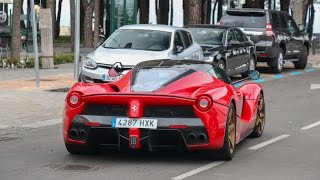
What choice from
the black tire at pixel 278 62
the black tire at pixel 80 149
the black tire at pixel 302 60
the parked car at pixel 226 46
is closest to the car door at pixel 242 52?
the parked car at pixel 226 46

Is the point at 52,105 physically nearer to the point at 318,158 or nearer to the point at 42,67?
the point at 318,158

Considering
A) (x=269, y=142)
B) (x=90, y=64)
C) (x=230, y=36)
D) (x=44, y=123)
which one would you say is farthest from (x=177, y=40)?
(x=269, y=142)

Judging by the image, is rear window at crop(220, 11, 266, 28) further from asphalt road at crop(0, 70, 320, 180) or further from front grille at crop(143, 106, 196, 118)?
front grille at crop(143, 106, 196, 118)

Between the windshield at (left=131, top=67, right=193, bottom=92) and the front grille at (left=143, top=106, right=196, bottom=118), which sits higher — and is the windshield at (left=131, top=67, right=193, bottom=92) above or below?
above

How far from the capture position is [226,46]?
18859mm

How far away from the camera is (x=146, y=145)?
795 centimetres

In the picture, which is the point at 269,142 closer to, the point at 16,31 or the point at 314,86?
the point at 314,86

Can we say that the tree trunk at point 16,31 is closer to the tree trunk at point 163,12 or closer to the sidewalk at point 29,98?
the sidewalk at point 29,98

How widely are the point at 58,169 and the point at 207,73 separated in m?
2.27

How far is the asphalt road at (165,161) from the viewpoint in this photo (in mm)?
7566

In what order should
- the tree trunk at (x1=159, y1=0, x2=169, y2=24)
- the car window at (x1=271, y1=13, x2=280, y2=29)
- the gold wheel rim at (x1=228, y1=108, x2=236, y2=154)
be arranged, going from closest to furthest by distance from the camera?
1. the gold wheel rim at (x1=228, y1=108, x2=236, y2=154)
2. the car window at (x1=271, y1=13, x2=280, y2=29)
3. the tree trunk at (x1=159, y1=0, x2=169, y2=24)

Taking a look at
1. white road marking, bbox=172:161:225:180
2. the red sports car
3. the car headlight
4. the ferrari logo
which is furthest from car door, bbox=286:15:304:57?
the ferrari logo

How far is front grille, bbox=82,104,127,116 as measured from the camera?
794 centimetres

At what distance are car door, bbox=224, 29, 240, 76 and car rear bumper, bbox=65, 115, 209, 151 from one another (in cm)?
1088
